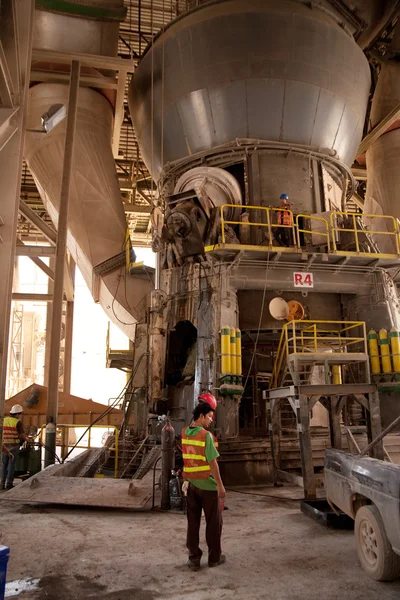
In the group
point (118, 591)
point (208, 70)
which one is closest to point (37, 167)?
point (208, 70)

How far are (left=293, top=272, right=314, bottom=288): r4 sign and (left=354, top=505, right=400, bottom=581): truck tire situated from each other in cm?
697

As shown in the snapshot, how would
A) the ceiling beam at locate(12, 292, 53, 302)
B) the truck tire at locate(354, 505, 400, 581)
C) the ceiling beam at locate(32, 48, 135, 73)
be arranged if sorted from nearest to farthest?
1. the truck tire at locate(354, 505, 400, 581)
2. the ceiling beam at locate(32, 48, 135, 73)
3. the ceiling beam at locate(12, 292, 53, 302)

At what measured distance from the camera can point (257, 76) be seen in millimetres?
12000

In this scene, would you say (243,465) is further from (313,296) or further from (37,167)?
(37,167)

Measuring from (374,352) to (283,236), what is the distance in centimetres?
335

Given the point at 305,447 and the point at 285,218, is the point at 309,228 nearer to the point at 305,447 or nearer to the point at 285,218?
the point at 285,218

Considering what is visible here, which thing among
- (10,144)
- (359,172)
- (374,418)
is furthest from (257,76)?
(374,418)

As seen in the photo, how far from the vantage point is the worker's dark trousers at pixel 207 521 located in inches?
165

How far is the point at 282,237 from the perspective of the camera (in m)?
11.2

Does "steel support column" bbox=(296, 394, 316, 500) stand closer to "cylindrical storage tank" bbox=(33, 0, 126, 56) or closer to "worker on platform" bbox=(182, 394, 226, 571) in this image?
"worker on platform" bbox=(182, 394, 226, 571)

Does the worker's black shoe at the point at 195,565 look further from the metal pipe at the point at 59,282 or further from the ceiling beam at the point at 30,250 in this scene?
the ceiling beam at the point at 30,250

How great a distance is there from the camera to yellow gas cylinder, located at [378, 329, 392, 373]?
32.3 ft

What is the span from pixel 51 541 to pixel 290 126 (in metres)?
11.0

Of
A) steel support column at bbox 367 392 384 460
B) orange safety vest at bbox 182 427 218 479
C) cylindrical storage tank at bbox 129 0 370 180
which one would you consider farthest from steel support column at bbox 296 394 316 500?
cylindrical storage tank at bbox 129 0 370 180
